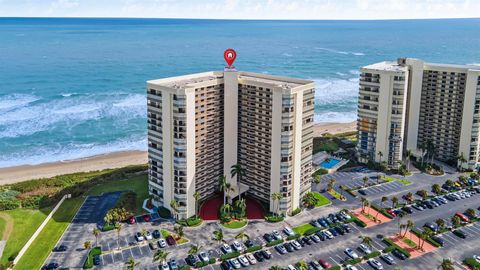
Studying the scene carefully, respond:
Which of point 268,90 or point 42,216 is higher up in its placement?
point 268,90

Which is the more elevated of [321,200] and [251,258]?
[321,200]

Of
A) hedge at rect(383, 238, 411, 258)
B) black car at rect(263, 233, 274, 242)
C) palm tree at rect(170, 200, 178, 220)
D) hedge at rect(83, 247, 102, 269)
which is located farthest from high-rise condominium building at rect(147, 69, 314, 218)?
hedge at rect(383, 238, 411, 258)

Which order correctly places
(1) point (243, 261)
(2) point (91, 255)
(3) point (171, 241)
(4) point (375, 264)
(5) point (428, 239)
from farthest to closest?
(5) point (428, 239) → (3) point (171, 241) → (2) point (91, 255) → (1) point (243, 261) → (4) point (375, 264)

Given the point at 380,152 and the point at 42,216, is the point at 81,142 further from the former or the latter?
the point at 380,152

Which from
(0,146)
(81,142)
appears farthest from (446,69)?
(0,146)

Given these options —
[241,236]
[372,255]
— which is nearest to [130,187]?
[241,236]

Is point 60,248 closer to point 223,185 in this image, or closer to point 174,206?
point 174,206
